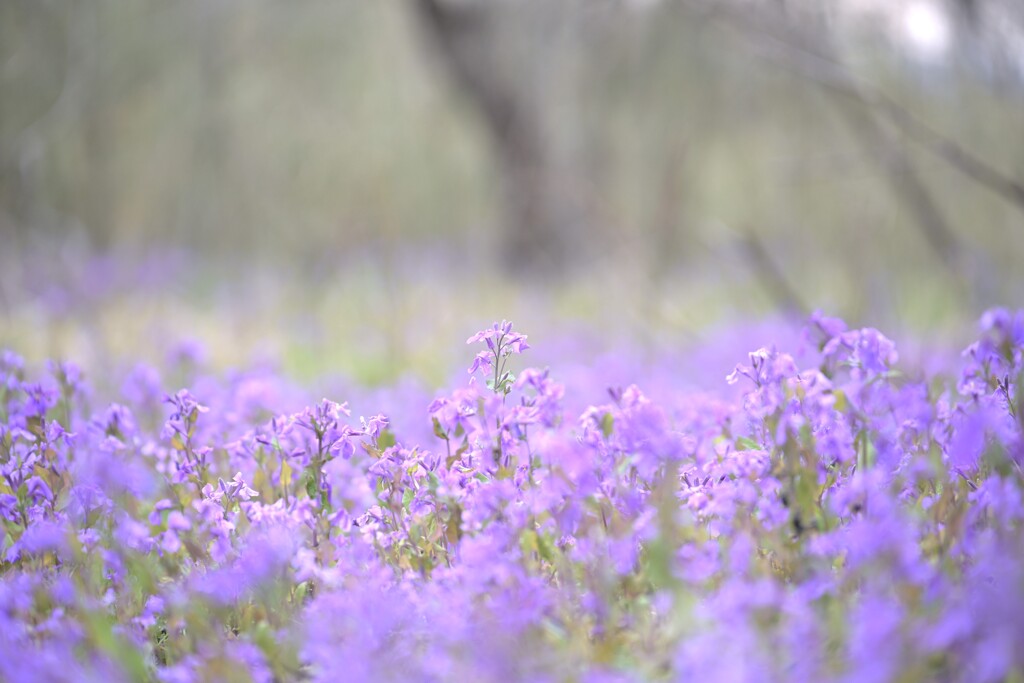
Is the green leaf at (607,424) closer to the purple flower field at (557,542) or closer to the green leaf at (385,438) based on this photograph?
the purple flower field at (557,542)

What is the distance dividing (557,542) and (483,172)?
9.93 m

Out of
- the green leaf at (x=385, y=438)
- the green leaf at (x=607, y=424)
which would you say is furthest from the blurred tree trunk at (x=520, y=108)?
the green leaf at (x=607, y=424)

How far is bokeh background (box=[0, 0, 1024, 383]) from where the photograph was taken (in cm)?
462

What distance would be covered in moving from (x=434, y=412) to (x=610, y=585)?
0.53m

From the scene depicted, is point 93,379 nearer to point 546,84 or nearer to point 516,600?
point 516,600

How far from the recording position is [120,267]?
8.92 meters

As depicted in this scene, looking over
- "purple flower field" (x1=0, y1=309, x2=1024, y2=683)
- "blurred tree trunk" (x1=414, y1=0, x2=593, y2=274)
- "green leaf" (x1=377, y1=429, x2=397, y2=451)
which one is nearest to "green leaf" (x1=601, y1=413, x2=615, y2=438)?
"purple flower field" (x1=0, y1=309, x2=1024, y2=683)

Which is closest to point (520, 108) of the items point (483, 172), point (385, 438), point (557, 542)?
point (483, 172)

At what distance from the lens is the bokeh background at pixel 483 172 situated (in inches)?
182

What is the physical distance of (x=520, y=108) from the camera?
9.38 metres

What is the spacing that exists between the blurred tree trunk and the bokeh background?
0.10ft

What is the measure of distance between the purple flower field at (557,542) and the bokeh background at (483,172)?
94 cm

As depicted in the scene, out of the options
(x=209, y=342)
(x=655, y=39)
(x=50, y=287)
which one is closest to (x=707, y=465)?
(x=209, y=342)

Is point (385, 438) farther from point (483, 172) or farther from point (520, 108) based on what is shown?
point (483, 172)
